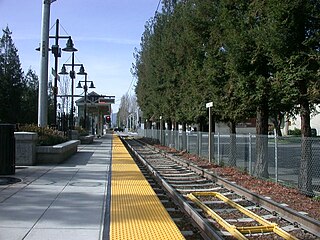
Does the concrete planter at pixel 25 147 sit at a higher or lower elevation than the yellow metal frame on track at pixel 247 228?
higher

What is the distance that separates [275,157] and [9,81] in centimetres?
2798

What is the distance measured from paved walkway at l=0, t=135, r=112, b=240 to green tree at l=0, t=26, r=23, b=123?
22.7 m

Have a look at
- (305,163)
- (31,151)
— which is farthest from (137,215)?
(31,151)

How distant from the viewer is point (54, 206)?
8805 mm

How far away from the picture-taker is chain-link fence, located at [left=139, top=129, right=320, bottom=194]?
1166 centimetres

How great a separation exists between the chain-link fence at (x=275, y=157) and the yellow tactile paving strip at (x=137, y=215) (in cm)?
410

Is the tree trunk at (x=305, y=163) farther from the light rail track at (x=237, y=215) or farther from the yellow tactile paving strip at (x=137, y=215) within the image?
the yellow tactile paving strip at (x=137, y=215)

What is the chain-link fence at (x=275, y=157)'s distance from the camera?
38.3 feet

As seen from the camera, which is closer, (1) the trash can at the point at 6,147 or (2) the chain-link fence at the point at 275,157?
(2) the chain-link fence at the point at 275,157

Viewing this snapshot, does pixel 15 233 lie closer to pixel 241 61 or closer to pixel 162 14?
pixel 241 61

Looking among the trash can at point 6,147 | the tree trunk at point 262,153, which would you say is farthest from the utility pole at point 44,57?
the tree trunk at point 262,153

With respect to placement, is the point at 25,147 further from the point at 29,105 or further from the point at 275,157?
the point at 29,105

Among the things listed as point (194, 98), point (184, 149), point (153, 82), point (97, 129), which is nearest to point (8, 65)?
point (153, 82)

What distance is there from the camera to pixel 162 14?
3884 cm
